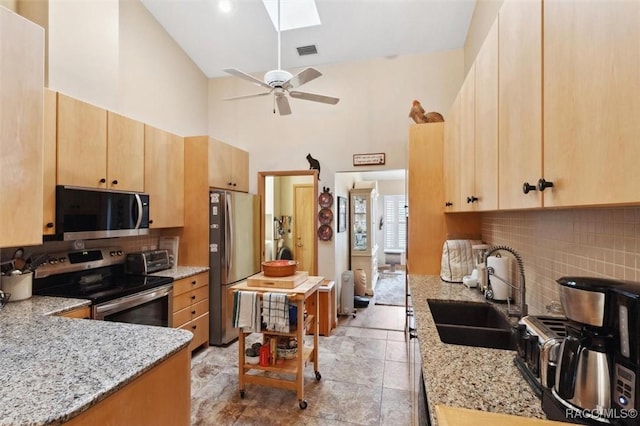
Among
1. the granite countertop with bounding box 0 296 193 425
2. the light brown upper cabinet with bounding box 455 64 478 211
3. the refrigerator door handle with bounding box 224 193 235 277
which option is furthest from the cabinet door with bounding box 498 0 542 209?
the refrigerator door handle with bounding box 224 193 235 277

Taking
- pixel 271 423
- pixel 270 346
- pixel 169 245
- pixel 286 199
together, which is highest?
pixel 286 199

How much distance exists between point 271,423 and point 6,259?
7.31ft

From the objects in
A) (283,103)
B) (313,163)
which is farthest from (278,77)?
(313,163)

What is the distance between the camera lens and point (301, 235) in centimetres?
608

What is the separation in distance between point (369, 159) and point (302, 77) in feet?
6.00

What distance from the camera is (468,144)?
6.22 ft

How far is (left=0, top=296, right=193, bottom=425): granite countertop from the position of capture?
3.01 ft

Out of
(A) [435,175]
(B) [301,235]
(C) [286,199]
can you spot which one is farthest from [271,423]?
(C) [286,199]

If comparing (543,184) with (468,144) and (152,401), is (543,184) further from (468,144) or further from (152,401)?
(152,401)

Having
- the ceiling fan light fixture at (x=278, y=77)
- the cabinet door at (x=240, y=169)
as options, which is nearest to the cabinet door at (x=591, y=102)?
the ceiling fan light fixture at (x=278, y=77)

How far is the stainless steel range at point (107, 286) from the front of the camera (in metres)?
2.31

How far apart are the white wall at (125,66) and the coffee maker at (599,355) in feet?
11.0

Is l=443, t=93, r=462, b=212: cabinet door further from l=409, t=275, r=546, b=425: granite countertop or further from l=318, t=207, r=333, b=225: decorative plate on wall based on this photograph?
l=318, t=207, r=333, b=225: decorative plate on wall

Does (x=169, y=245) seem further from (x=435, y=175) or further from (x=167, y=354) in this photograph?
(x=435, y=175)
